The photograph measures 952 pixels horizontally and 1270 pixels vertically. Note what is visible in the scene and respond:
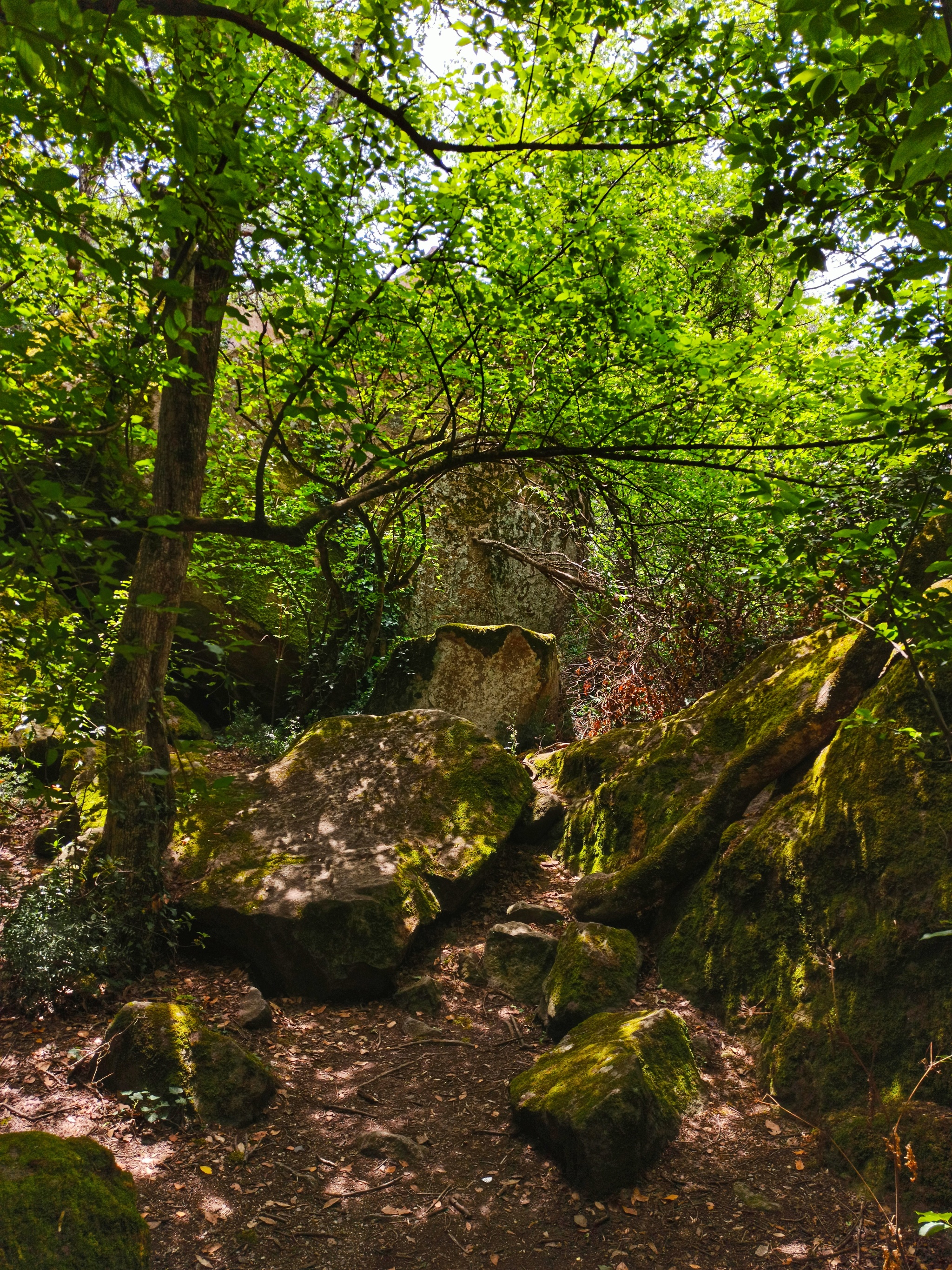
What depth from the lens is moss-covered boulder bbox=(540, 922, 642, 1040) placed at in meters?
4.74

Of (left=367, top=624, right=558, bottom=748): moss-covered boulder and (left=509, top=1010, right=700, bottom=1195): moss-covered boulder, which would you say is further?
(left=367, top=624, right=558, bottom=748): moss-covered boulder

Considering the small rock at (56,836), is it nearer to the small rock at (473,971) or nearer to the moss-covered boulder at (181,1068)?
the moss-covered boulder at (181,1068)

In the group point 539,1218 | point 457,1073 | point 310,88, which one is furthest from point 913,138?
point 310,88

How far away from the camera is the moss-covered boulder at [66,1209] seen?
2.43 meters

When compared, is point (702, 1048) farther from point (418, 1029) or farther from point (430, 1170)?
point (418, 1029)

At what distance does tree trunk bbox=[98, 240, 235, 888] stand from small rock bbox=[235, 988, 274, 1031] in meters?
1.18

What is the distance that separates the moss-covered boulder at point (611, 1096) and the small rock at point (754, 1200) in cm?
37

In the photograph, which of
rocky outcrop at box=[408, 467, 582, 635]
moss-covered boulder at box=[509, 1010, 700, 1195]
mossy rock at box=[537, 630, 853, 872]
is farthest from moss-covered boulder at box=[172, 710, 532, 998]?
rocky outcrop at box=[408, 467, 582, 635]

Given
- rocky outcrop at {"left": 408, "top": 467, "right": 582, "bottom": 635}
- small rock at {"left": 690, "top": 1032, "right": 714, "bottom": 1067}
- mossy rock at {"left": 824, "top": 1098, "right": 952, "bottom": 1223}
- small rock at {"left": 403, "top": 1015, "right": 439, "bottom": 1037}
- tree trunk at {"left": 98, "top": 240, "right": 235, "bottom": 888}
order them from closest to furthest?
mossy rock at {"left": 824, "top": 1098, "right": 952, "bottom": 1223} < small rock at {"left": 690, "top": 1032, "right": 714, "bottom": 1067} < small rock at {"left": 403, "top": 1015, "right": 439, "bottom": 1037} < tree trunk at {"left": 98, "top": 240, "right": 235, "bottom": 888} < rocky outcrop at {"left": 408, "top": 467, "right": 582, "bottom": 635}

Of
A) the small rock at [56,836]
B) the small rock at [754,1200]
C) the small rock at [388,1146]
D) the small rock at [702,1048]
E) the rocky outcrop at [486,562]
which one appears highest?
the rocky outcrop at [486,562]

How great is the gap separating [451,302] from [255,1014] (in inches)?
200

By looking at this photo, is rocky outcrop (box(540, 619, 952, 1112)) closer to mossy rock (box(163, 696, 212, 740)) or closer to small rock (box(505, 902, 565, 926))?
small rock (box(505, 902, 565, 926))

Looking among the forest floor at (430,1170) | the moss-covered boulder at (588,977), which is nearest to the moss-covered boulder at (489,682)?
the moss-covered boulder at (588,977)

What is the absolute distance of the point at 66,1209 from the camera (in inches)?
100
